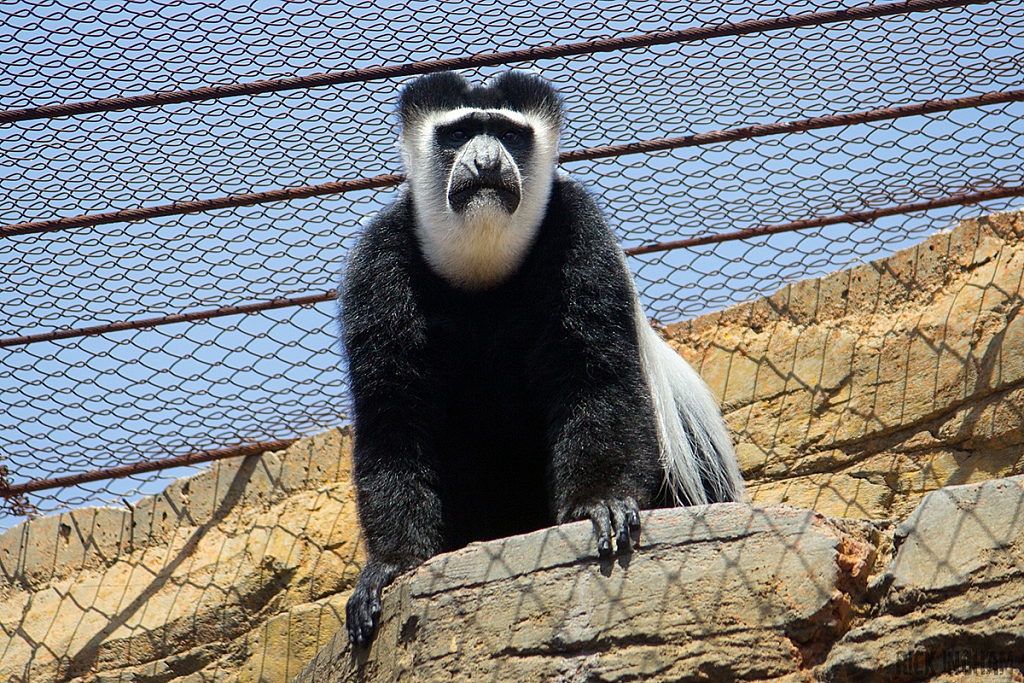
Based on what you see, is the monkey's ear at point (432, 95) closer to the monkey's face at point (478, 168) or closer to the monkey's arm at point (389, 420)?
the monkey's face at point (478, 168)

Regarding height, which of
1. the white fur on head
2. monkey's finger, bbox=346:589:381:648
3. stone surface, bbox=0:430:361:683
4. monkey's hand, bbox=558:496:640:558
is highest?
the white fur on head

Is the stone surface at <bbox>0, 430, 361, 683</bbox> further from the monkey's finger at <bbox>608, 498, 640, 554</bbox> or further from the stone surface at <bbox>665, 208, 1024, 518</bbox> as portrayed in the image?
the monkey's finger at <bbox>608, 498, 640, 554</bbox>

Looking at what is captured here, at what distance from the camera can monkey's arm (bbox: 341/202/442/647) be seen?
226 centimetres

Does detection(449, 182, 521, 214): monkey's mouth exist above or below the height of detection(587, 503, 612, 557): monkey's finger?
above

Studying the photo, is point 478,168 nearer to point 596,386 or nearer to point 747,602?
point 596,386

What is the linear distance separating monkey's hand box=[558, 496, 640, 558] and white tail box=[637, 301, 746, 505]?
0.45m

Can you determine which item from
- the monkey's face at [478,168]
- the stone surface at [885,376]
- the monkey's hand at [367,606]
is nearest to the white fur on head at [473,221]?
the monkey's face at [478,168]

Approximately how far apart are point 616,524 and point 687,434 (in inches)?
33.9

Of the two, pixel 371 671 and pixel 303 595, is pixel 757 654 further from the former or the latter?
pixel 303 595

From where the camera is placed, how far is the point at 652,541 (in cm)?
186

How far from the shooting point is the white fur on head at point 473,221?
2506 mm

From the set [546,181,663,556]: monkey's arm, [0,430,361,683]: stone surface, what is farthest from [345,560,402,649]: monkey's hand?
[0,430,361,683]: stone surface

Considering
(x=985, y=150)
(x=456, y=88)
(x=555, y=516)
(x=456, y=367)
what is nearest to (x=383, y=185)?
(x=456, y=88)

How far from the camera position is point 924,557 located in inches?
66.3
